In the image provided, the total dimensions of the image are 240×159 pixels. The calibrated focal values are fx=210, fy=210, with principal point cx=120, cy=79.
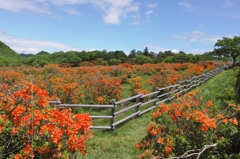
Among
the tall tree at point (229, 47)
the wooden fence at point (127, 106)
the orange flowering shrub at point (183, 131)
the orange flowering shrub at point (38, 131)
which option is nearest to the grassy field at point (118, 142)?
the wooden fence at point (127, 106)

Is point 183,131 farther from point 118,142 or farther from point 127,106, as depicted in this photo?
point 127,106

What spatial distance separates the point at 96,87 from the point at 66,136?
7.85 meters

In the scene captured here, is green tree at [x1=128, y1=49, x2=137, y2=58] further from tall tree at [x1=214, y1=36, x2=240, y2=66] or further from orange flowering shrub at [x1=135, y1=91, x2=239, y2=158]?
orange flowering shrub at [x1=135, y1=91, x2=239, y2=158]

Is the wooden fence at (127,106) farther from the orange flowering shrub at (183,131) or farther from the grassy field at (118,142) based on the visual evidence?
the orange flowering shrub at (183,131)

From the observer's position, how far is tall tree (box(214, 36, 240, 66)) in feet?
143

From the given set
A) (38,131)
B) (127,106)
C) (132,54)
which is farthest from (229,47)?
(38,131)

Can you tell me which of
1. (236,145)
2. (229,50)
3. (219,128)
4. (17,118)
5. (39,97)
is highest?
(229,50)

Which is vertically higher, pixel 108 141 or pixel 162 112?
pixel 162 112

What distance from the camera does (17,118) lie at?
11.3 feet

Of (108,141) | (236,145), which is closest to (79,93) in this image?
(108,141)

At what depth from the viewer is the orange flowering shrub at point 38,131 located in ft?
10.6

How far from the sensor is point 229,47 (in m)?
44.1

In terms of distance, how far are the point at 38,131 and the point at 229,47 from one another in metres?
48.0

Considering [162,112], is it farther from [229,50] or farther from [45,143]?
[229,50]
